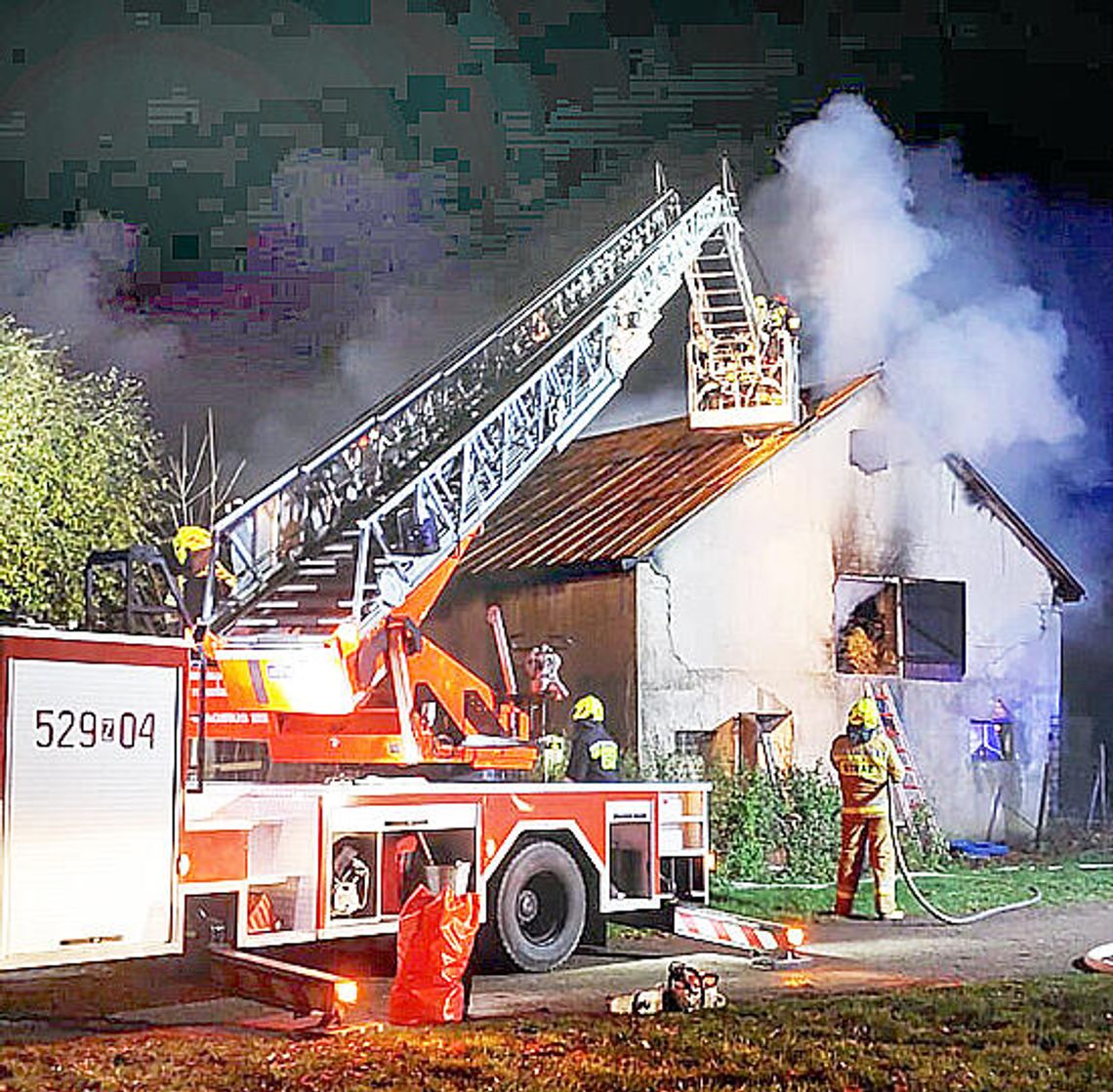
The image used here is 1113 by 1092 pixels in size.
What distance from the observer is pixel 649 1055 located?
26.2 feet

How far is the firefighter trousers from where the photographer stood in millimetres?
12789

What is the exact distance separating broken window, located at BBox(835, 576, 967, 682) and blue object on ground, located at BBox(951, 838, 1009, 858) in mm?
1515

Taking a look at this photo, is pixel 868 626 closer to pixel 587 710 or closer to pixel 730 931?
pixel 587 710

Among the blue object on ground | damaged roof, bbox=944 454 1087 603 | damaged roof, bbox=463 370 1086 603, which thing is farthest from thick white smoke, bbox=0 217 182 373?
the blue object on ground

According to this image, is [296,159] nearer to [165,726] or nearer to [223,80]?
[223,80]

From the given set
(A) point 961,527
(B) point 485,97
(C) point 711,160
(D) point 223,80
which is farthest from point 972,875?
(D) point 223,80

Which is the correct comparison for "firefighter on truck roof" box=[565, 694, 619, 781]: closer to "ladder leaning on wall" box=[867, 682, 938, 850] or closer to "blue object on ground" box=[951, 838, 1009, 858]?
"ladder leaning on wall" box=[867, 682, 938, 850]

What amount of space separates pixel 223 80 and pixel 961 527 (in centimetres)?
787

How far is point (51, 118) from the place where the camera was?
46.4 feet

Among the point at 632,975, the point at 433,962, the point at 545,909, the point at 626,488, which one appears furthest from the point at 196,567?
the point at 626,488

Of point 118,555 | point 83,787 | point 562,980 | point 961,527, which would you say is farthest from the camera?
point 961,527

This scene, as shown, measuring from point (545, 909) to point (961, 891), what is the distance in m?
5.38

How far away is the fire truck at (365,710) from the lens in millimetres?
8039

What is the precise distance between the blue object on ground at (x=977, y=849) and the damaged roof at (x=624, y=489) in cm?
376
